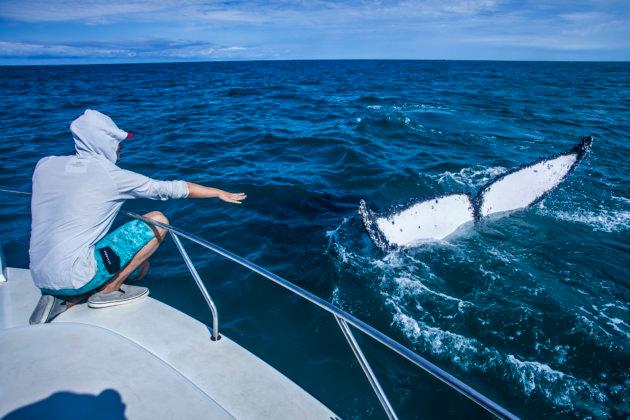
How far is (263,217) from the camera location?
921 centimetres

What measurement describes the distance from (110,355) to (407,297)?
15.6 feet

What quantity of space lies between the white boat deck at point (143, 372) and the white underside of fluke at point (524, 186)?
7.20m

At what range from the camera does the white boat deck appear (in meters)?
2.80

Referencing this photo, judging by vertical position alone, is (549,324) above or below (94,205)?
below

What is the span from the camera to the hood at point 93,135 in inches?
142

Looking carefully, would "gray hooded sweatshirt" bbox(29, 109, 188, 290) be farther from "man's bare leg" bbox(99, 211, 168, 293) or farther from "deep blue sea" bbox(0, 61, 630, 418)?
"deep blue sea" bbox(0, 61, 630, 418)

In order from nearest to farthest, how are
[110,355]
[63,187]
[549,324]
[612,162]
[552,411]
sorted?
1. [110,355]
2. [63,187]
3. [552,411]
4. [549,324]
5. [612,162]

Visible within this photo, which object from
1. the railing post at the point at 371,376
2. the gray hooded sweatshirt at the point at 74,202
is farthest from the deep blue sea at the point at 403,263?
the gray hooded sweatshirt at the point at 74,202

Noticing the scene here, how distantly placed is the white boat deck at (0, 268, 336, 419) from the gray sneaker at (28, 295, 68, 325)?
12 cm

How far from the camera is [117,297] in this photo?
14.0ft

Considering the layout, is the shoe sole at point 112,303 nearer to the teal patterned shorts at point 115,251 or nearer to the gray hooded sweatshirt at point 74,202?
the teal patterned shorts at point 115,251

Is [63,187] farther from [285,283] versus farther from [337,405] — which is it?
[337,405]

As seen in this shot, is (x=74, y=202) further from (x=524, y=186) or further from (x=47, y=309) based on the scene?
(x=524, y=186)

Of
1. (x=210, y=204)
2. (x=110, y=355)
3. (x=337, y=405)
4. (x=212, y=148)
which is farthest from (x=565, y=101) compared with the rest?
(x=110, y=355)
